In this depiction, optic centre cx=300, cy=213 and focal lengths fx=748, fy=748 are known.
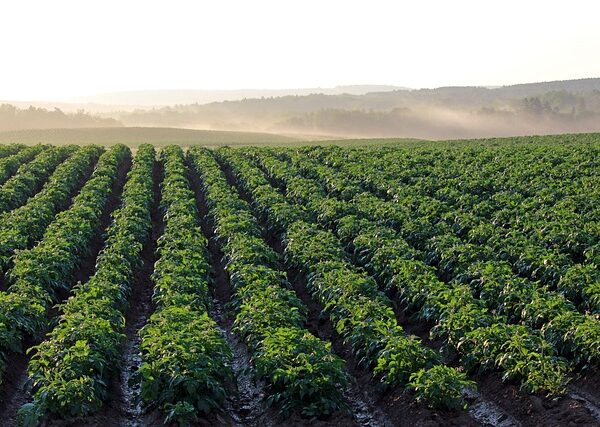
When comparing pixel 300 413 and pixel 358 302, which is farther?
pixel 358 302

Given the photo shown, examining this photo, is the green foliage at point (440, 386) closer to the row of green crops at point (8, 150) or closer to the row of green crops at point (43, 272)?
the row of green crops at point (43, 272)

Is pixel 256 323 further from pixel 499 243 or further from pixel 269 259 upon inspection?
pixel 499 243

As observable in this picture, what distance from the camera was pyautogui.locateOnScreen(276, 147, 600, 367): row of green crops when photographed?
1102cm

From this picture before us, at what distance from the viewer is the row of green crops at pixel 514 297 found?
11.0 metres

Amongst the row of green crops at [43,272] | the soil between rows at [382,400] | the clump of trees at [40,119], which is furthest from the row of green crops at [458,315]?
the clump of trees at [40,119]

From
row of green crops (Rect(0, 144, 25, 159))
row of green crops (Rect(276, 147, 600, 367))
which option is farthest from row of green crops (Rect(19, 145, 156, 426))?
row of green crops (Rect(0, 144, 25, 159))

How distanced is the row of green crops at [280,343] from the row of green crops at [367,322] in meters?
0.58

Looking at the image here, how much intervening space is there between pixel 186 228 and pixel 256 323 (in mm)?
7936

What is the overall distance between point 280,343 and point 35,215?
12791 mm

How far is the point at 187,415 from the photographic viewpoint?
29.7 ft

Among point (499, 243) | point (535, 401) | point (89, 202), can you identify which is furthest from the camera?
point (89, 202)

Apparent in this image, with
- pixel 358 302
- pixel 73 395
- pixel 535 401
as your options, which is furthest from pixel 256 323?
pixel 535 401

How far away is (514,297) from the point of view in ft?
42.7

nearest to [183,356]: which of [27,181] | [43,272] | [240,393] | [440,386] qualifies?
[240,393]
